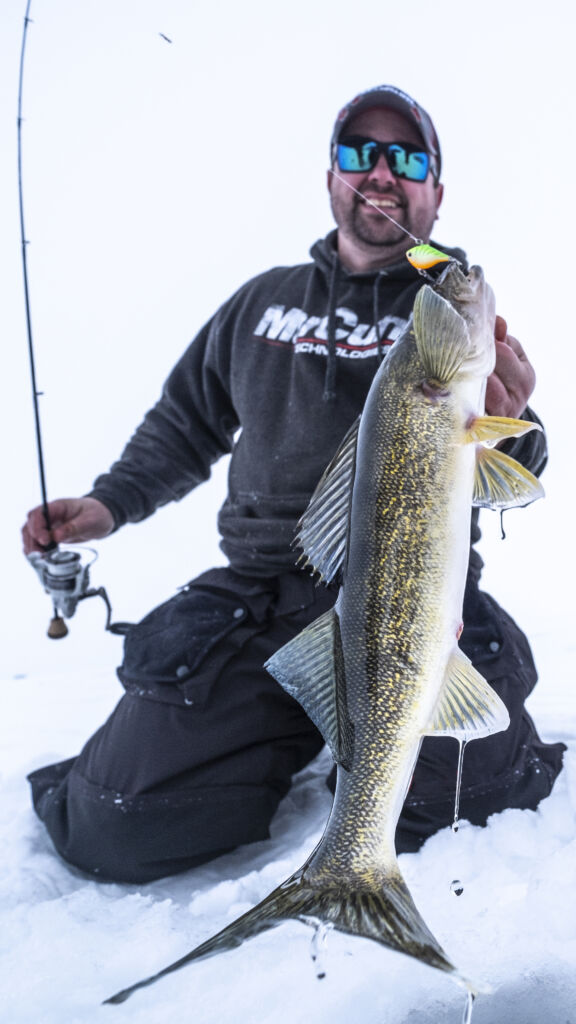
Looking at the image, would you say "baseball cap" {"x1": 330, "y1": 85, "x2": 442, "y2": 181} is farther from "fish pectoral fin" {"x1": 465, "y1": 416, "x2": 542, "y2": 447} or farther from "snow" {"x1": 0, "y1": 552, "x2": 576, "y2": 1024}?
"snow" {"x1": 0, "y1": 552, "x2": 576, "y2": 1024}

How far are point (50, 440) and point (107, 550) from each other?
1.43 metres

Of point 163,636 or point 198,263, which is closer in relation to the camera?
point 163,636

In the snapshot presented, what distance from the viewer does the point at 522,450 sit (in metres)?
2.25

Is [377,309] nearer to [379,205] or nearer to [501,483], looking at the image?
[379,205]

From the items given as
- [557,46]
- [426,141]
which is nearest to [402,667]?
[426,141]

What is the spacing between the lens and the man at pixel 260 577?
2320mm

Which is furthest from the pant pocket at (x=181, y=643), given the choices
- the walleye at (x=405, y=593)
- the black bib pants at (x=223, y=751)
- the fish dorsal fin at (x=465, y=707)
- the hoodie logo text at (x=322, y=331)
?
the fish dorsal fin at (x=465, y=707)

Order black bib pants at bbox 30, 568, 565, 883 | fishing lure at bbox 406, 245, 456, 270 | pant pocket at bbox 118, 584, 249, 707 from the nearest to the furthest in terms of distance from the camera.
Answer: fishing lure at bbox 406, 245, 456, 270
black bib pants at bbox 30, 568, 565, 883
pant pocket at bbox 118, 584, 249, 707

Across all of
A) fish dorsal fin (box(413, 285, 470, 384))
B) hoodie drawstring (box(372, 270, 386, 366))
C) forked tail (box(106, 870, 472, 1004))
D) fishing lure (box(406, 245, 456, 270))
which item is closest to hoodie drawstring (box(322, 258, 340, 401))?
hoodie drawstring (box(372, 270, 386, 366))

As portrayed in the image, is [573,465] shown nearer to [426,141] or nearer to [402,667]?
[426,141]

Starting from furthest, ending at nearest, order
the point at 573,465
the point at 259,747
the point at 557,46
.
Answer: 1. the point at 573,465
2. the point at 557,46
3. the point at 259,747

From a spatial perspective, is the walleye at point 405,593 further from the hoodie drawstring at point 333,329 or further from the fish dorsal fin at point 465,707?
the hoodie drawstring at point 333,329

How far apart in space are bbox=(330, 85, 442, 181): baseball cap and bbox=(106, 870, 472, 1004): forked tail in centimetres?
245

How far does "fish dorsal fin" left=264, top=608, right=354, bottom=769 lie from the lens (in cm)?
151
